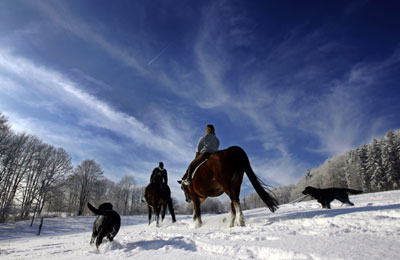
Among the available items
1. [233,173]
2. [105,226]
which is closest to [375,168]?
[233,173]

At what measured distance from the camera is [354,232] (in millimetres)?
2520

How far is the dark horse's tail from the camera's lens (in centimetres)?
445

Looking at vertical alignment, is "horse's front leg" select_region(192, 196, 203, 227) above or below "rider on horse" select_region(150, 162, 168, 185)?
below

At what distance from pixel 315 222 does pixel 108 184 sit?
69851 millimetres

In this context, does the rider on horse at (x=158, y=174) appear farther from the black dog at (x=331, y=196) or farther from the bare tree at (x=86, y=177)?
the bare tree at (x=86, y=177)

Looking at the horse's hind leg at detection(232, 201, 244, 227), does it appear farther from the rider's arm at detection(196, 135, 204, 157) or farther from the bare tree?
the bare tree

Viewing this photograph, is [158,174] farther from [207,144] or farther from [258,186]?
[258,186]

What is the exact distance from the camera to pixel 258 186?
4691 mm

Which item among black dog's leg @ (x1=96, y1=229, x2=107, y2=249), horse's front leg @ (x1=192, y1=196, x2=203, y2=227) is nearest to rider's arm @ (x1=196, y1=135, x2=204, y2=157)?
horse's front leg @ (x1=192, y1=196, x2=203, y2=227)

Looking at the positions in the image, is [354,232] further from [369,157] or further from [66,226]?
[369,157]

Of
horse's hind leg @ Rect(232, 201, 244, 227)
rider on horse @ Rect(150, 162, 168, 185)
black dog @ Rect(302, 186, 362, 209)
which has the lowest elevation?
horse's hind leg @ Rect(232, 201, 244, 227)

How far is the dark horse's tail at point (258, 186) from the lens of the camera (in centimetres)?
445

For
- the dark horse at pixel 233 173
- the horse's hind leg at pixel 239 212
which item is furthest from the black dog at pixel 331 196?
the horse's hind leg at pixel 239 212

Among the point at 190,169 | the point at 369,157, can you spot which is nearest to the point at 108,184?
the point at 190,169
